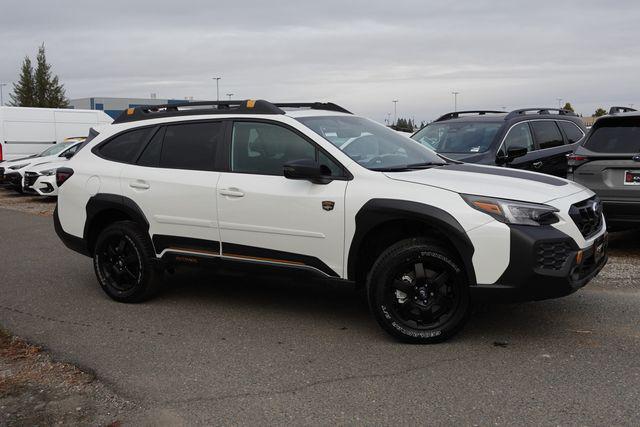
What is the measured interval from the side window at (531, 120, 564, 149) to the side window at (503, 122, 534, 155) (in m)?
0.19

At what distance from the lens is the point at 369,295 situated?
4.88m

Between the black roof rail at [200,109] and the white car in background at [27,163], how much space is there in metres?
11.8

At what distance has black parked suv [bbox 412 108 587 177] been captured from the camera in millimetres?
8984

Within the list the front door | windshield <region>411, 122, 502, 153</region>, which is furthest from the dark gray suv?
the front door

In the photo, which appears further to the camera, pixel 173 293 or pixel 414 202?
pixel 173 293

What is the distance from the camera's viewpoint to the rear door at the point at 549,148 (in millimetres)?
9719

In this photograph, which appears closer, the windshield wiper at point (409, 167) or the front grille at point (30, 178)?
the windshield wiper at point (409, 167)

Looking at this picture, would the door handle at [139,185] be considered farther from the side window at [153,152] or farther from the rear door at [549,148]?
the rear door at [549,148]

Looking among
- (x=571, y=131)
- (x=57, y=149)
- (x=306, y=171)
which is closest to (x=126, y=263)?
(x=306, y=171)

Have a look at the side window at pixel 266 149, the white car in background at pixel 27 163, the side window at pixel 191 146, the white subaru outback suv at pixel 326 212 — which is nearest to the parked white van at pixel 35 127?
the white car in background at pixel 27 163

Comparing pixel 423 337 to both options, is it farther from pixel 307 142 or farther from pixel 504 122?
pixel 504 122

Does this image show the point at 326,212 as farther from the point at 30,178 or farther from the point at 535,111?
the point at 30,178

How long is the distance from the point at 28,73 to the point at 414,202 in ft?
160

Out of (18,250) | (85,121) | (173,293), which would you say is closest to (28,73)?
(85,121)
